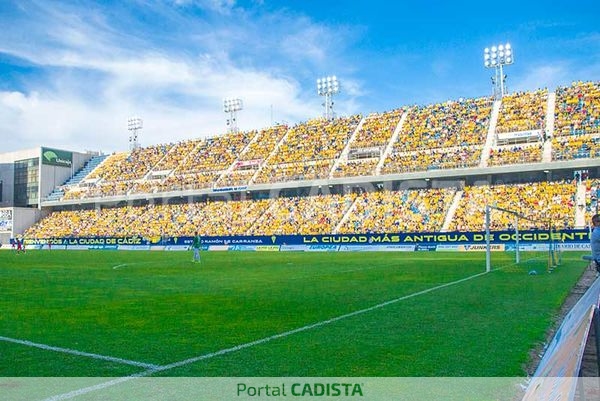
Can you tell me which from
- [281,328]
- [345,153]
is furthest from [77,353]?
[345,153]

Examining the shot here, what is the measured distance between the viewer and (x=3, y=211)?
7044 cm

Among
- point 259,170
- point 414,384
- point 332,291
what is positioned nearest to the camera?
point 414,384

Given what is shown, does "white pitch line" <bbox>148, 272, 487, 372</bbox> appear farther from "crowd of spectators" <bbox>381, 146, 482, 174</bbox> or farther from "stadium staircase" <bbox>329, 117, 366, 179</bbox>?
"stadium staircase" <bbox>329, 117, 366, 179</bbox>

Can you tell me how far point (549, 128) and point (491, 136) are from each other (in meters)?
4.88

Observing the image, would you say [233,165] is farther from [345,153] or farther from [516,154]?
[516,154]

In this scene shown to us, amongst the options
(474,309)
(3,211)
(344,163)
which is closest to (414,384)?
(474,309)

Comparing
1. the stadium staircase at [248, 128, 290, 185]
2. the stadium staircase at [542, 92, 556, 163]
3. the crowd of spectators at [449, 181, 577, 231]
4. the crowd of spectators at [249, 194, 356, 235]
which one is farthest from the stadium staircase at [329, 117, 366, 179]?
the stadium staircase at [542, 92, 556, 163]

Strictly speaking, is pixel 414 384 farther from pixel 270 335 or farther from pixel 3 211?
pixel 3 211

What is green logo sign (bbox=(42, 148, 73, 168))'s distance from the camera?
247ft

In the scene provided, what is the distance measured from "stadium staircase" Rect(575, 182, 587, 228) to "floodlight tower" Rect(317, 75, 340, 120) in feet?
107

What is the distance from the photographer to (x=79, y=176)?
7769cm

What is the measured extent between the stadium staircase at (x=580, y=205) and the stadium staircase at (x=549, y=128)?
10.8 feet

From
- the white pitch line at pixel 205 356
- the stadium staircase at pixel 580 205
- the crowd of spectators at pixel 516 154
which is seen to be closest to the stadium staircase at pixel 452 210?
the crowd of spectators at pixel 516 154

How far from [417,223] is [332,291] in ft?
104
